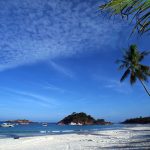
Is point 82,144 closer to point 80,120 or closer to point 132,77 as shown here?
point 132,77

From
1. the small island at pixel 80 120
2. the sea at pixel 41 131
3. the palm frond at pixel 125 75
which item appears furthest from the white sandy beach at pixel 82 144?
the small island at pixel 80 120

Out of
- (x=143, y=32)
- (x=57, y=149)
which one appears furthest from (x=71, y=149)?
(x=143, y=32)

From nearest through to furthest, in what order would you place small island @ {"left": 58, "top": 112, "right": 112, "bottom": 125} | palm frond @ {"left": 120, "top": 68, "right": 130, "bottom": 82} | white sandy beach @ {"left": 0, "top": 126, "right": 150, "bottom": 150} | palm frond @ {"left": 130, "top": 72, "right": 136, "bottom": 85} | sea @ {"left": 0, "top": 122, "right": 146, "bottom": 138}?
white sandy beach @ {"left": 0, "top": 126, "right": 150, "bottom": 150} < palm frond @ {"left": 130, "top": 72, "right": 136, "bottom": 85} < palm frond @ {"left": 120, "top": 68, "right": 130, "bottom": 82} < sea @ {"left": 0, "top": 122, "right": 146, "bottom": 138} < small island @ {"left": 58, "top": 112, "right": 112, "bottom": 125}

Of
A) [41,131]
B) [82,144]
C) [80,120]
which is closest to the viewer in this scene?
[82,144]

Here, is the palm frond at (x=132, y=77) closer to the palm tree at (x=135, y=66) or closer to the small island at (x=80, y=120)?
the palm tree at (x=135, y=66)

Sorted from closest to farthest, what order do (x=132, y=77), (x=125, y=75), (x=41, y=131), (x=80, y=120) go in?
1. (x=132, y=77)
2. (x=125, y=75)
3. (x=41, y=131)
4. (x=80, y=120)

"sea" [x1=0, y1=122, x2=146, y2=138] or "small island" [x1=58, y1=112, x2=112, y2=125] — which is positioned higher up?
"small island" [x1=58, y1=112, x2=112, y2=125]

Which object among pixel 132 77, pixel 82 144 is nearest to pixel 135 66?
pixel 132 77

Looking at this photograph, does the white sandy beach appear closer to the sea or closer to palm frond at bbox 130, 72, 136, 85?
palm frond at bbox 130, 72, 136, 85

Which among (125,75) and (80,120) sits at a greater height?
(80,120)

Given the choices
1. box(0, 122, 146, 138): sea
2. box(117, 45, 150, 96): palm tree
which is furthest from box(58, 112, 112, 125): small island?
box(117, 45, 150, 96): palm tree

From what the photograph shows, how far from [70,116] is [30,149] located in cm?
12460

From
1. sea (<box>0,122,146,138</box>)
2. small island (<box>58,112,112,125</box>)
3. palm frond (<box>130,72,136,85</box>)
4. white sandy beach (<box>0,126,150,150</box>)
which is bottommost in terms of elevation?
white sandy beach (<box>0,126,150,150</box>)

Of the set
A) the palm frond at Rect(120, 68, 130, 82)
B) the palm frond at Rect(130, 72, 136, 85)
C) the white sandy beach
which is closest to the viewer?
the white sandy beach
